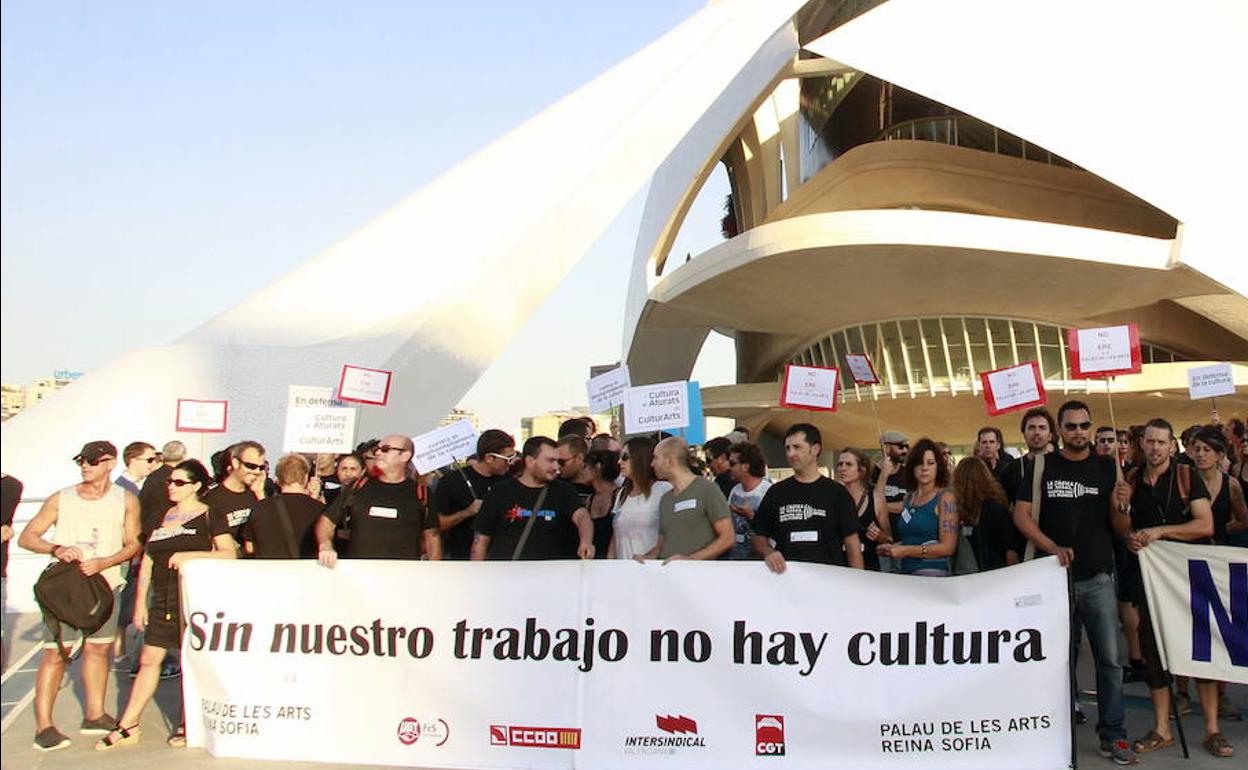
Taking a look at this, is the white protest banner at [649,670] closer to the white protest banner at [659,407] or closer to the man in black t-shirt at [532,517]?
the man in black t-shirt at [532,517]

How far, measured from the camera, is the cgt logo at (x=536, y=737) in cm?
441

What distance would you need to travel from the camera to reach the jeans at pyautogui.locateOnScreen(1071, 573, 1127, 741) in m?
4.60

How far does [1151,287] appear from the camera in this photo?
77.4 ft

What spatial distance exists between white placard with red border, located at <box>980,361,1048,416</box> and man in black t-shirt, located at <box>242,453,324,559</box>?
5.25 metres

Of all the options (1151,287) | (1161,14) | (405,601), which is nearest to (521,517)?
(405,601)

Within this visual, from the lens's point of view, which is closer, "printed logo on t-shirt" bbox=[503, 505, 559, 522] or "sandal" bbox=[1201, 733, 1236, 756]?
"sandal" bbox=[1201, 733, 1236, 756]

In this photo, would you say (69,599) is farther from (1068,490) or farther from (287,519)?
(1068,490)

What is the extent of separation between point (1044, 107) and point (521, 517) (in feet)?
60.2

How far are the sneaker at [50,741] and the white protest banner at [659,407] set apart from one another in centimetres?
398

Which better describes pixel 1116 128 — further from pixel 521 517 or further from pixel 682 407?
pixel 521 517

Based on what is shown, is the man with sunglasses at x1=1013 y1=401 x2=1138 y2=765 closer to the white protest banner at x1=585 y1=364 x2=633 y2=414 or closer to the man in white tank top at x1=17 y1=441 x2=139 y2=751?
the white protest banner at x1=585 y1=364 x2=633 y2=414

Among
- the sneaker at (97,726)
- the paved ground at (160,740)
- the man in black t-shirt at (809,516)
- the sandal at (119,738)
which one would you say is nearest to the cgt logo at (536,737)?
the paved ground at (160,740)

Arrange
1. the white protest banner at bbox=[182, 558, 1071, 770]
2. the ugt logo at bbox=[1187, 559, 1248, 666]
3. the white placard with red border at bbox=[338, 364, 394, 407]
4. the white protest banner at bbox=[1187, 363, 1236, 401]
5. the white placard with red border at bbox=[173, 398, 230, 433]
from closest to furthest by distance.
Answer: the white protest banner at bbox=[182, 558, 1071, 770] → the ugt logo at bbox=[1187, 559, 1248, 666] → the white protest banner at bbox=[1187, 363, 1236, 401] → the white placard with red border at bbox=[338, 364, 394, 407] → the white placard with red border at bbox=[173, 398, 230, 433]

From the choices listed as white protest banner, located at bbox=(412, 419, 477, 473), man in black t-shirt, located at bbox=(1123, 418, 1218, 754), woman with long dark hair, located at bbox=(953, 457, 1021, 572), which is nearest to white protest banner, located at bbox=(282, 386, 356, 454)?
white protest banner, located at bbox=(412, 419, 477, 473)
